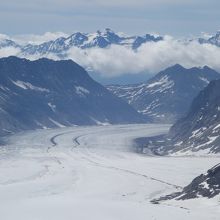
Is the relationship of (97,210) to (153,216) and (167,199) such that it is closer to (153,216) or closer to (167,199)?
(153,216)

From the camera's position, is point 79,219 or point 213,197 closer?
point 79,219

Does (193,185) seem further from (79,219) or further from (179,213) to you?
(79,219)

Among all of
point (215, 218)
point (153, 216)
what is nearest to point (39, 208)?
point (153, 216)

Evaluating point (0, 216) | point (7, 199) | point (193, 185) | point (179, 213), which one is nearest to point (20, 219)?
point (0, 216)

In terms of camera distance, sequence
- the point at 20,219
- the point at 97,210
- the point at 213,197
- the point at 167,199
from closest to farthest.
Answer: the point at 20,219 < the point at 97,210 < the point at 213,197 < the point at 167,199

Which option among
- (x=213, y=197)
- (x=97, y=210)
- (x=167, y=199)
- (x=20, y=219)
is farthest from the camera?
(x=167, y=199)

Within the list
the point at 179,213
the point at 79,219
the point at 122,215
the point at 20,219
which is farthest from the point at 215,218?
the point at 20,219

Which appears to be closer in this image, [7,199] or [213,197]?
[213,197]

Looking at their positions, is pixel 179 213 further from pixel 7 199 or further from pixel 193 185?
pixel 7 199
